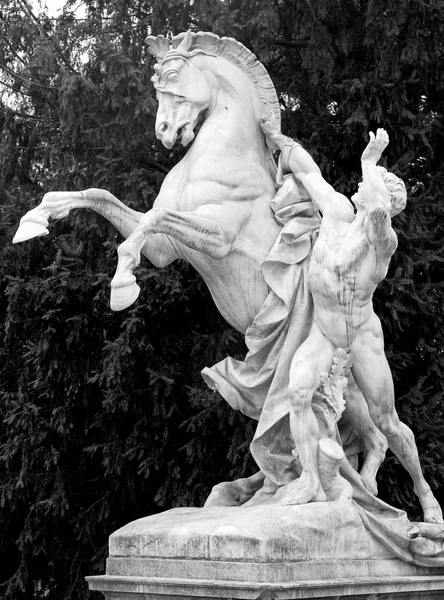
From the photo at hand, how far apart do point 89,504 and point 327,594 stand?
5.67 m

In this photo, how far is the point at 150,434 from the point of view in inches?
371

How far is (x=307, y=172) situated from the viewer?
5.39 meters

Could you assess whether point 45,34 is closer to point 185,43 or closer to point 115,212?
point 185,43

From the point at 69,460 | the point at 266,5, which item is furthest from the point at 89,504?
the point at 266,5

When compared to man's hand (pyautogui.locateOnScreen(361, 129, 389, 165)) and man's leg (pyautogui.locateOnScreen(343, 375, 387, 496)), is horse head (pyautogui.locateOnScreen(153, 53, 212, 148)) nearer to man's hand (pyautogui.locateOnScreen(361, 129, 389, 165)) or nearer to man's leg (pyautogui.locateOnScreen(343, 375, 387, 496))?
man's hand (pyautogui.locateOnScreen(361, 129, 389, 165))

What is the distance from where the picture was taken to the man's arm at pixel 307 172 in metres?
5.20

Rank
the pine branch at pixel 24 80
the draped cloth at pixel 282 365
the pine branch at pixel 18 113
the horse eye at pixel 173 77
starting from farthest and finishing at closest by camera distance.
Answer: the pine branch at pixel 18 113 → the pine branch at pixel 24 80 → the horse eye at pixel 173 77 → the draped cloth at pixel 282 365

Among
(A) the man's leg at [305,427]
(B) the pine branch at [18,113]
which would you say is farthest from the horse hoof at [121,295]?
(B) the pine branch at [18,113]

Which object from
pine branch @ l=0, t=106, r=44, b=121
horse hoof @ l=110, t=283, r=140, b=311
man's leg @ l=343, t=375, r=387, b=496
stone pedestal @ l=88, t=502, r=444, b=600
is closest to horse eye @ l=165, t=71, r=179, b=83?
horse hoof @ l=110, t=283, r=140, b=311

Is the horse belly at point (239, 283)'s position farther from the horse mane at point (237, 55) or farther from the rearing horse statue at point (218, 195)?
the horse mane at point (237, 55)

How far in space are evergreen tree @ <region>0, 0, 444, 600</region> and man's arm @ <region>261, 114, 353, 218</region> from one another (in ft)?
10.5

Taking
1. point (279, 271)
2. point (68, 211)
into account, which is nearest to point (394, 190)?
point (279, 271)

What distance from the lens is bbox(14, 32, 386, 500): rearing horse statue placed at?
5164mm

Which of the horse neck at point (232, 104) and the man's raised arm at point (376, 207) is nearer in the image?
the man's raised arm at point (376, 207)
